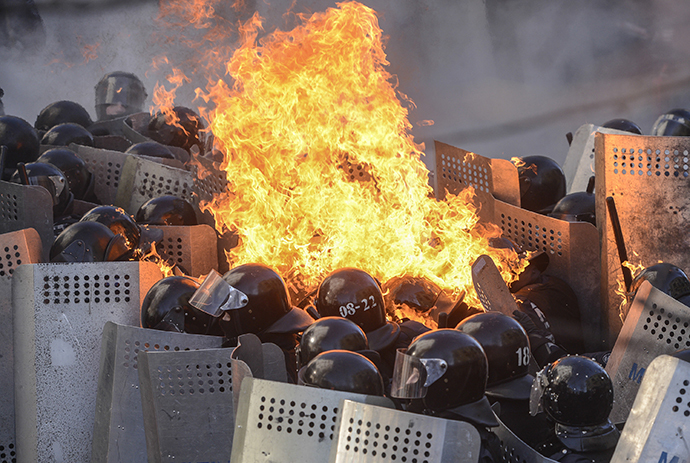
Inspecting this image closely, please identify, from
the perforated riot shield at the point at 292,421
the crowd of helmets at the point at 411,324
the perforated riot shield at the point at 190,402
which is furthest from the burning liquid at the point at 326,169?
the perforated riot shield at the point at 292,421

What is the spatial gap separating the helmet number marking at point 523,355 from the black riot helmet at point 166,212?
203 inches

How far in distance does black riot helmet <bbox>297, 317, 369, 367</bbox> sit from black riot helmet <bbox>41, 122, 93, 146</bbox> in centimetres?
764

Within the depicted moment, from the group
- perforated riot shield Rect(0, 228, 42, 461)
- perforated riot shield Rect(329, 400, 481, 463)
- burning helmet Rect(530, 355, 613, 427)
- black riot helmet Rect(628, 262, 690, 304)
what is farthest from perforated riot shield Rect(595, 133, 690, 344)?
perforated riot shield Rect(0, 228, 42, 461)

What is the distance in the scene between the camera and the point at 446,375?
4688 millimetres

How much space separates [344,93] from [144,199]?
3205 mm

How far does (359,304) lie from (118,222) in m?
3.19

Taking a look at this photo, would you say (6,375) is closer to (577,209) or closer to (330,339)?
(330,339)

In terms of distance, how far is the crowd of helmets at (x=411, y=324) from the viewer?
14.7 ft

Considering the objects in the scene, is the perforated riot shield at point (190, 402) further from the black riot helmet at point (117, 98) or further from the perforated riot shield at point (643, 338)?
the black riot helmet at point (117, 98)

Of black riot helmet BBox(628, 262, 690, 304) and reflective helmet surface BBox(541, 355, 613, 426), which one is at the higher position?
reflective helmet surface BBox(541, 355, 613, 426)

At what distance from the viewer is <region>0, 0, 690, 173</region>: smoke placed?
15945 millimetres

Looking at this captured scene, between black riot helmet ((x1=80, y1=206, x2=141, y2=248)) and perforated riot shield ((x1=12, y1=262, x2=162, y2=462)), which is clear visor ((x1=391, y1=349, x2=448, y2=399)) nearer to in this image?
perforated riot shield ((x1=12, y1=262, x2=162, y2=462))

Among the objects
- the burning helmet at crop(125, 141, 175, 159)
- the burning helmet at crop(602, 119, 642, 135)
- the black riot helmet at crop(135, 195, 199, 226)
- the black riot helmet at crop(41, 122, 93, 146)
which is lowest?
the black riot helmet at crop(135, 195, 199, 226)

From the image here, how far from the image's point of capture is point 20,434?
598cm
